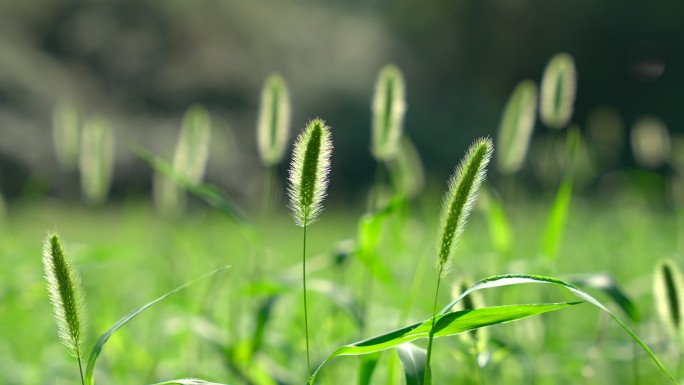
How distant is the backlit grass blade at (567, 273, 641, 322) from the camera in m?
1.73

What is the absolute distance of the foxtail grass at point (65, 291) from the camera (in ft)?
3.79

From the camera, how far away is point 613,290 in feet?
5.81

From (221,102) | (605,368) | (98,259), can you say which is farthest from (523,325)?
(221,102)

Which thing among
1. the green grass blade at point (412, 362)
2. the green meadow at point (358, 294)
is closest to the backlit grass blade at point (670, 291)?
the green meadow at point (358, 294)

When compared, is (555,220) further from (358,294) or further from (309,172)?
(358,294)

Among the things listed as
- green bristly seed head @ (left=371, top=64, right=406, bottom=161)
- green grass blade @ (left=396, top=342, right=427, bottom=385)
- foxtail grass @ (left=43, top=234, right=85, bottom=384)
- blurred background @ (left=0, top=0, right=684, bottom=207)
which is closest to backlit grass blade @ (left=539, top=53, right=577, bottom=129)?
green bristly seed head @ (left=371, top=64, right=406, bottom=161)

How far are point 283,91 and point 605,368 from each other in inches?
75.7

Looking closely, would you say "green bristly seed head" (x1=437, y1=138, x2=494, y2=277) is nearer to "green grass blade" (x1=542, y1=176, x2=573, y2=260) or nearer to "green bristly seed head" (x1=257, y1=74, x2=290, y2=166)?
"green bristly seed head" (x1=257, y1=74, x2=290, y2=166)

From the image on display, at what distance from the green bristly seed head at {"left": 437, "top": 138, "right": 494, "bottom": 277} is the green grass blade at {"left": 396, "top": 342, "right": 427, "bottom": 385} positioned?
0.60 ft

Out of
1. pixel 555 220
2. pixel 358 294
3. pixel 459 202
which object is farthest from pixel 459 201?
pixel 358 294

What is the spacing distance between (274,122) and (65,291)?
31.9 inches

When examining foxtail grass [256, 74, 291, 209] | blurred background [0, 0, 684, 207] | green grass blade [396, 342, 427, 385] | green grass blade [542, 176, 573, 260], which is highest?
blurred background [0, 0, 684, 207]

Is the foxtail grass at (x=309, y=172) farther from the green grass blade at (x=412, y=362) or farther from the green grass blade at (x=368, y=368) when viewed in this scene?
the green grass blade at (x=368, y=368)

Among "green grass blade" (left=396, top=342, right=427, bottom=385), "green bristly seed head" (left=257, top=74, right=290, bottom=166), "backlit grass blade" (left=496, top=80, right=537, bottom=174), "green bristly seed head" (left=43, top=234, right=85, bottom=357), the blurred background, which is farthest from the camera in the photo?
the blurred background
